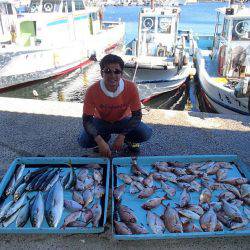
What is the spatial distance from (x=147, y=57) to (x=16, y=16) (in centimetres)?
528

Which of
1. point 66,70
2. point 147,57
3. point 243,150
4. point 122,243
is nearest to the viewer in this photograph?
point 122,243

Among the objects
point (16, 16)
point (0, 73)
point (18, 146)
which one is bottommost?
point (0, 73)

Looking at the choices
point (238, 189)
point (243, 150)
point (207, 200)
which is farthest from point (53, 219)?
point (243, 150)

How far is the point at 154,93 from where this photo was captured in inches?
411

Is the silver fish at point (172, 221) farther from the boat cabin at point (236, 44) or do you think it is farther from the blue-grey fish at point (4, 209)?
the boat cabin at point (236, 44)

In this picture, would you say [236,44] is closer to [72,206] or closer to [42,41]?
[72,206]

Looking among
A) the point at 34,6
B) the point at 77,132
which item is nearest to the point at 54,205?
Answer: the point at 77,132

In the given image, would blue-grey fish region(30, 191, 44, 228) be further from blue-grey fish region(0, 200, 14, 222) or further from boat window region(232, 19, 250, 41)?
boat window region(232, 19, 250, 41)

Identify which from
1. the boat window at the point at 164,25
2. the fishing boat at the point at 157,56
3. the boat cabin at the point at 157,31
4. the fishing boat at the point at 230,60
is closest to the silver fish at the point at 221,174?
the fishing boat at the point at 230,60

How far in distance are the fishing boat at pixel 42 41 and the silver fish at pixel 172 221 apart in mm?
9275

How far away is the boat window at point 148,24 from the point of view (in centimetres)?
1055

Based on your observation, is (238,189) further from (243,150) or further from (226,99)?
(226,99)

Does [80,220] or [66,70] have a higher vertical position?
[80,220]

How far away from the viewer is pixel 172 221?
2590mm
